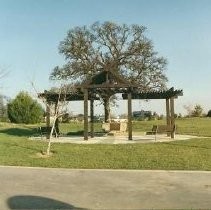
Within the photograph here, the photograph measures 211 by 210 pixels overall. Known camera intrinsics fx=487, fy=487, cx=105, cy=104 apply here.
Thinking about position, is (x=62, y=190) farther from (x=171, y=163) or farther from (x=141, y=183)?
(x=171, y=163)

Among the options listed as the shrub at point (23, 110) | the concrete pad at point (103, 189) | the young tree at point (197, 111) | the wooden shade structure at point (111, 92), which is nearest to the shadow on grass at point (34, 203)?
the concrete pad at point (103, 189)

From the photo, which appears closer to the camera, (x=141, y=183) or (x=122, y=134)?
(x=141, y=183)

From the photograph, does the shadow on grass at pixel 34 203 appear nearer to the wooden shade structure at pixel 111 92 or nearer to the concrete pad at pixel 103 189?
the concrete pad at pixel 103 189

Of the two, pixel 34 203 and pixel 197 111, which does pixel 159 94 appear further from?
pixel 197 111

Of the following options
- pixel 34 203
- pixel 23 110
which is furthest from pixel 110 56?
pixel 34 203

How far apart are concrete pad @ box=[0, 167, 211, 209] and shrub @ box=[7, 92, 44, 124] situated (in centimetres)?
4132

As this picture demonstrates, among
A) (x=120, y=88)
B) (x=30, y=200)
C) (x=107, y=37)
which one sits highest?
(x=107, y=37)

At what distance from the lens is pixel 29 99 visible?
56.4 meters

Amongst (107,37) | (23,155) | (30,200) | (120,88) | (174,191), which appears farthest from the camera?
(107,37)

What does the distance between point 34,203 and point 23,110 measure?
4680 centimetres

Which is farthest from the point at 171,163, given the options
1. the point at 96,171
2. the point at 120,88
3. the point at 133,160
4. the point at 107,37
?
the point at 107,37

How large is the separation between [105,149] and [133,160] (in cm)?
333

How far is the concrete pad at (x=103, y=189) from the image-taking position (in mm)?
9773

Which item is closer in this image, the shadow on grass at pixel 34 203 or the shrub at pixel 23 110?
the shadow on grass at pixel 34 203
